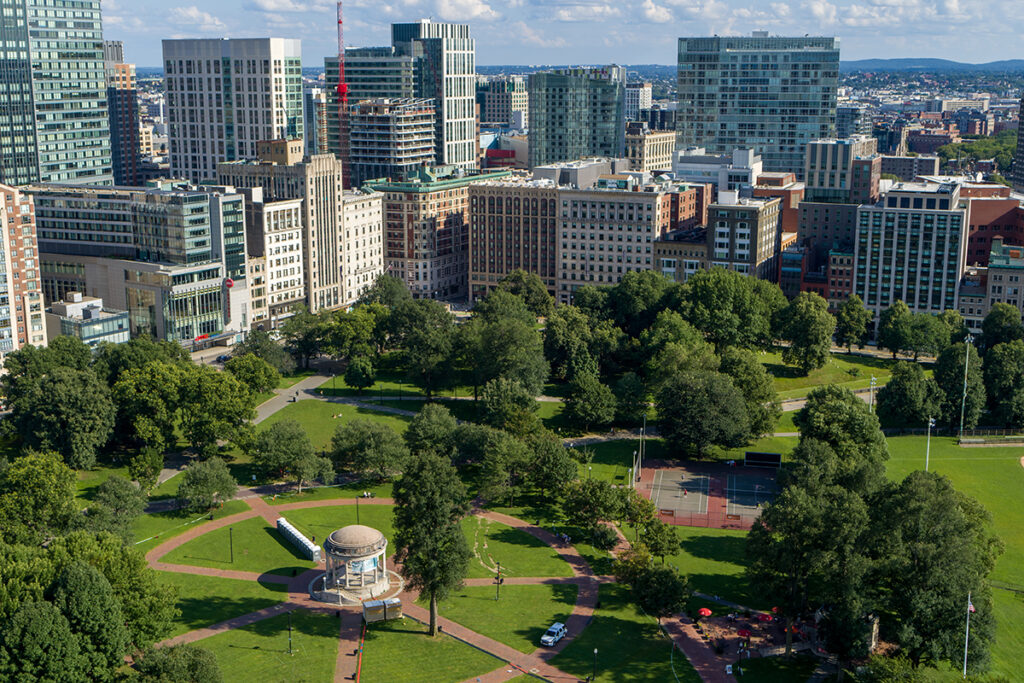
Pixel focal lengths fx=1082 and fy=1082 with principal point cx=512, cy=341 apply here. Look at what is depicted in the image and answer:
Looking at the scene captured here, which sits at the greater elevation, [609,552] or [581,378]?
[581,378]

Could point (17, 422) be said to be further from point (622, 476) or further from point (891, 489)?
point (891, 489)

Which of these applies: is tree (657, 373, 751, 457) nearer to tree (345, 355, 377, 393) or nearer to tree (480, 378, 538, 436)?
tree (480, 378, 538, 436)

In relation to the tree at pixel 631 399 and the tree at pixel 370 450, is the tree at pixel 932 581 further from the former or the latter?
the tree at pixel 631 399

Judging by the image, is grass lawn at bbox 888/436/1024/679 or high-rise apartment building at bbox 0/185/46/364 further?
high-rise apartment building at bbox 0/185/46/364

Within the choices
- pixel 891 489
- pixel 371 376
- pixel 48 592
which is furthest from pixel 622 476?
pixel 48 592

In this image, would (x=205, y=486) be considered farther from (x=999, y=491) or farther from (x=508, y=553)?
(x=999, y=491)

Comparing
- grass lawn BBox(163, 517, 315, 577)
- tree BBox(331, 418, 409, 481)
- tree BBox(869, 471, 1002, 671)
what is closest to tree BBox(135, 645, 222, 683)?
grass lawn BBox(163, 517, 315, 577)
